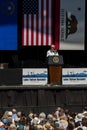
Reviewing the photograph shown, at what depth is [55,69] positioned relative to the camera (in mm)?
26125

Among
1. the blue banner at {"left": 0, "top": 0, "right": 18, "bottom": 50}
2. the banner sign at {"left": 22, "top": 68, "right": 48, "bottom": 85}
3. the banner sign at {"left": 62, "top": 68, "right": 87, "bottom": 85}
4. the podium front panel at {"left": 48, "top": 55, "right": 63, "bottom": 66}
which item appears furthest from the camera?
the blue banner at {"left": 0, "top": 0, "right": 18, "bottom": 50}

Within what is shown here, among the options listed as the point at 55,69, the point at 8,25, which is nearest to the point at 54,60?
the point at 55,69

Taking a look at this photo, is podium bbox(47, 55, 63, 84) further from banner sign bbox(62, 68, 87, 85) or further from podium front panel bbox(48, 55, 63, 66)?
banner sign bbox(62, 68, 87, 85)

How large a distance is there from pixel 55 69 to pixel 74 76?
4.70 ft

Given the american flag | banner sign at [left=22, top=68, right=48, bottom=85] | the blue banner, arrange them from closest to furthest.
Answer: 1. banner sign at [left=22, top=68, right=48, bottom=85]
2. the blue banner
3. the american flag

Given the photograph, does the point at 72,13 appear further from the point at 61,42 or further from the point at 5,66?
the point at 5,66

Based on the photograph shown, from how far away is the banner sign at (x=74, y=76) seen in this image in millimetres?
27139

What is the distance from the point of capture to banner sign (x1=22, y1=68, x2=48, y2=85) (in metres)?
26.9

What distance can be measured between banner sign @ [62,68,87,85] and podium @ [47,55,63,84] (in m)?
0.64

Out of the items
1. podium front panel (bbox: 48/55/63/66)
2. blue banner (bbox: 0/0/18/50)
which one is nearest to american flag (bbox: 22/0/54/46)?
blue banner (bbox: 0/0/18/50)

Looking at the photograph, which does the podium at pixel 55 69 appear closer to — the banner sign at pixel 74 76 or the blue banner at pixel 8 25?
the banner sign at pixel 74 76

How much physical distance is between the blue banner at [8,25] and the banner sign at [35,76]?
4.79ft

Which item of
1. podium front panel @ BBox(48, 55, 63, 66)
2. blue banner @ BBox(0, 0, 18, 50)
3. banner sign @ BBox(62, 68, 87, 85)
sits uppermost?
blue banner @ BBox(0, 0, 18, 50)

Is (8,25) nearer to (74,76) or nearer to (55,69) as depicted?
(55,69)
